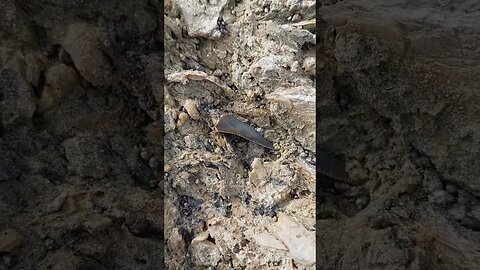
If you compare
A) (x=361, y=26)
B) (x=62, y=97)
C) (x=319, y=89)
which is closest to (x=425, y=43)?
(x=361, y=26)

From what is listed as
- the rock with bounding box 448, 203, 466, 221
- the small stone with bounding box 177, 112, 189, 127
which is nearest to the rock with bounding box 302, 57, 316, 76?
the small stone with bounding box 177, 112, 189, 127

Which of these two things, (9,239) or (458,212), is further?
(9,239)

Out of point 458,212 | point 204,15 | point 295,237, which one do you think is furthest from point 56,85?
point 458,212

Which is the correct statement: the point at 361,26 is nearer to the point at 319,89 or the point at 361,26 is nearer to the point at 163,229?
the point at 319,89

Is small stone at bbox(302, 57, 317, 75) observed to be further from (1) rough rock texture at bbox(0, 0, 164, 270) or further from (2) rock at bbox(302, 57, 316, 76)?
(1) rough rock texture at bbox(0, 0, 164, 270)

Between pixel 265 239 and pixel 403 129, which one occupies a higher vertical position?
pixel 403 129

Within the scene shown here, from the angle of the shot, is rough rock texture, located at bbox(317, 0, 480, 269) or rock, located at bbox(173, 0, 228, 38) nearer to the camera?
rough rock texture, located at bbox(317, 0, 480, 269)

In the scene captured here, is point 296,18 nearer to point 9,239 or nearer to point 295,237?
point 295,237
